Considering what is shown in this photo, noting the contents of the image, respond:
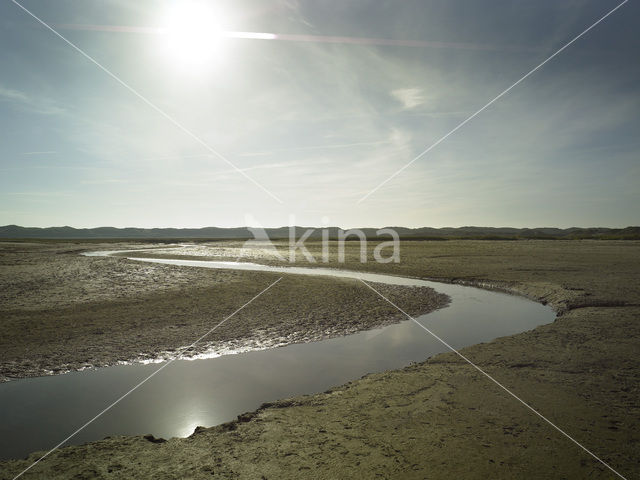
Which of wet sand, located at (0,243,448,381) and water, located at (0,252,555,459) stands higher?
wet sand, located at (0,243,448,381)

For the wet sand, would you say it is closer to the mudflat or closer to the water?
the water

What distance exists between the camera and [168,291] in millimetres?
16188

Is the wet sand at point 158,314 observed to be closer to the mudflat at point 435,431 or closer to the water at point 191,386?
the water at point 191,386

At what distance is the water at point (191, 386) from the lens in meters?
5.23

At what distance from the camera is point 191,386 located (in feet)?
22.0

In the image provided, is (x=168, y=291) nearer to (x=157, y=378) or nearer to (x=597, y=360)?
(x=157, y=378)

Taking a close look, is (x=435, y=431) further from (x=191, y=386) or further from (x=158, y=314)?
(x=158, y=314)

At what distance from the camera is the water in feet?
17.2

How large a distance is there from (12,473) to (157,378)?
10.3 feet

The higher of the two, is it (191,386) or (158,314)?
(158,314)

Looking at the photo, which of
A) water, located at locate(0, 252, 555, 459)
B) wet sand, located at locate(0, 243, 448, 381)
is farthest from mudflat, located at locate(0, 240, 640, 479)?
wet sand, located at locate(0, 243, 448, 381)

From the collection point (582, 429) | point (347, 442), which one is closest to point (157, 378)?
point (347, 442)

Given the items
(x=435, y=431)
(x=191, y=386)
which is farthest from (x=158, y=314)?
(x=435, y=431)

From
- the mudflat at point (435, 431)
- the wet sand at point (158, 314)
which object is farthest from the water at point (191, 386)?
the wet sand at point (158, 314)
